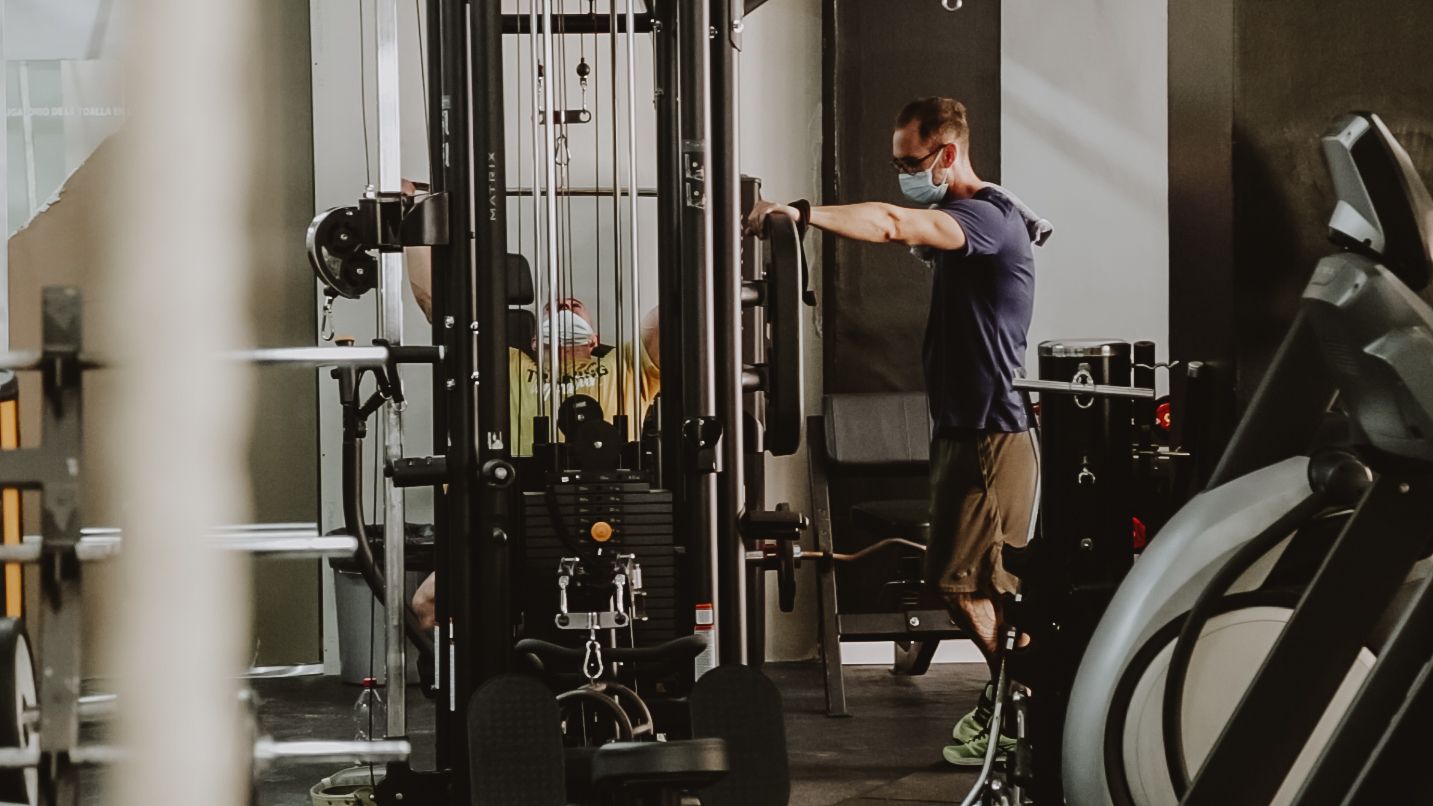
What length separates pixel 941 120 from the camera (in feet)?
13.2

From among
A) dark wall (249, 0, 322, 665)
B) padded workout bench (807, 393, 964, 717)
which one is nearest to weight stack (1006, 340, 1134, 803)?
padded workout bench (807, 393, 964, 717)

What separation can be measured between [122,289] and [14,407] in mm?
41

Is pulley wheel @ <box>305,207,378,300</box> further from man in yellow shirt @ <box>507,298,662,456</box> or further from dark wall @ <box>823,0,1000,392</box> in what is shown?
dark wall @ <box>823,0,1000,392</box>

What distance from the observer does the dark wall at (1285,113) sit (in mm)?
2994

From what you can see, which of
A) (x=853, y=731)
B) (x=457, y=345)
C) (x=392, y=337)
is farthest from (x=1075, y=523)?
(x=853, y=731)

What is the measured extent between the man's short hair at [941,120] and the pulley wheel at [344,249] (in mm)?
1951

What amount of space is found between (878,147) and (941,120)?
1306 mm

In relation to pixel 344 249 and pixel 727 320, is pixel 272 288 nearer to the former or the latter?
pixel 344 249

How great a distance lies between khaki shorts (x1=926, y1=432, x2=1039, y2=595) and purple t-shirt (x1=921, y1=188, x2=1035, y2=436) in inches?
2.0

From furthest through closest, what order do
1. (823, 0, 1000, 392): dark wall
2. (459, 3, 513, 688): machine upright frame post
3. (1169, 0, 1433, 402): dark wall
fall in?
(823, 0, 1000, 392): dark wall, (1169, 0, 1433, 402): dark wall, (459, 3, 513, 688): machine upright frame post

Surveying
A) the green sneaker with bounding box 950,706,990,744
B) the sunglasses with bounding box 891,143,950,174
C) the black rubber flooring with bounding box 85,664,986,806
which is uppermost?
the sunglasses with bounding box 891,143,950,174

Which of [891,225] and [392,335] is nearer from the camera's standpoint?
[392,335]

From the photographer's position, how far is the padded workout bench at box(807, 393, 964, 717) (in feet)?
15.2

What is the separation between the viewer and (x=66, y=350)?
0.29 m
